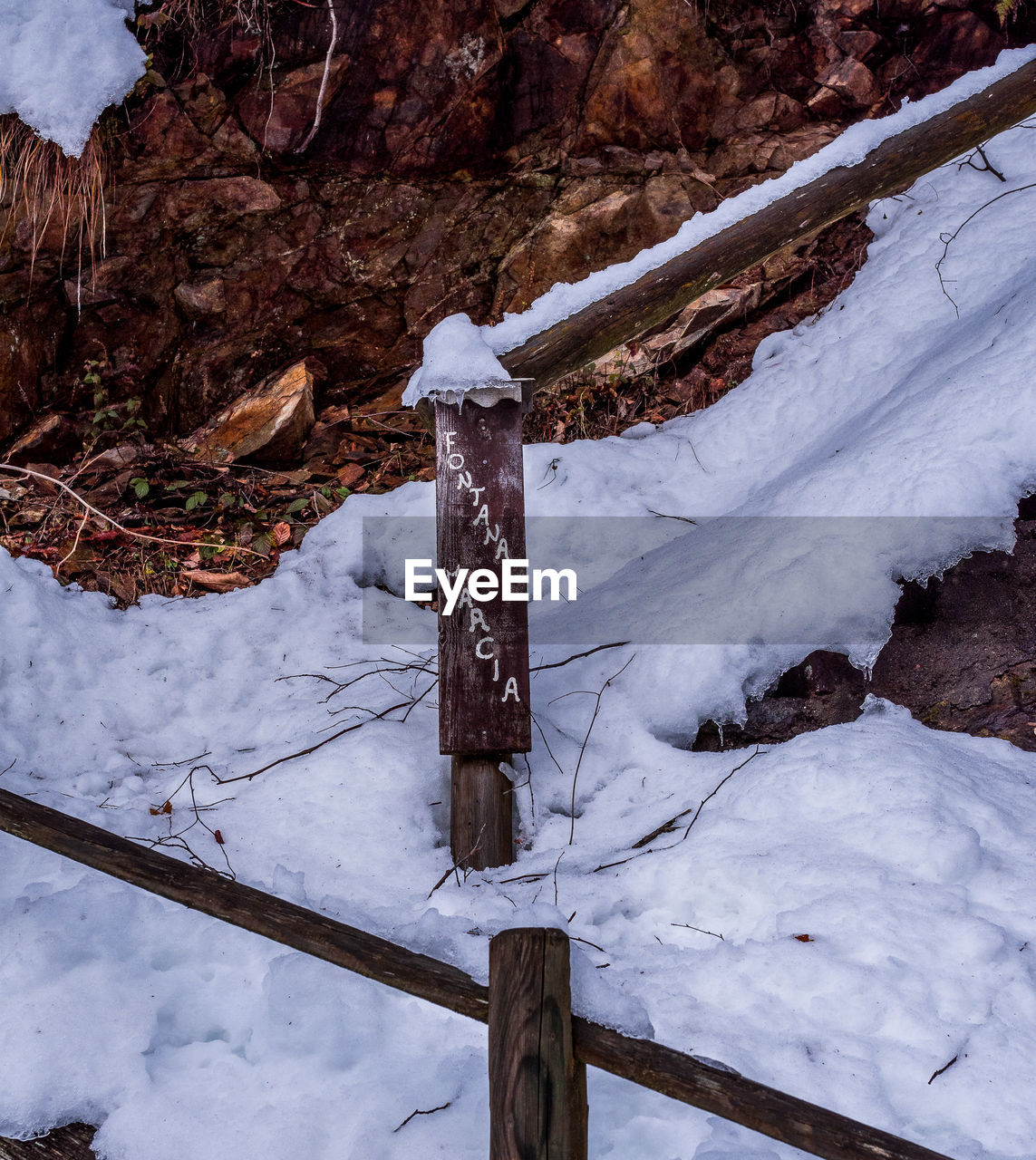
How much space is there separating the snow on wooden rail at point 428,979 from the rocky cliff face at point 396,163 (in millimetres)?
3662

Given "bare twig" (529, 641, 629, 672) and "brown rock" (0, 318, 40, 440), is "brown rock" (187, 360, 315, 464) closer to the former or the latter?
"brown rock" (0, 318, 40, 440)

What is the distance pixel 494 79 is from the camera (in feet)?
17.5

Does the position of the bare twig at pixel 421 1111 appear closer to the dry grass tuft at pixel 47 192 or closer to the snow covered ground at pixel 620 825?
the snow covered ground at pixel 620 825

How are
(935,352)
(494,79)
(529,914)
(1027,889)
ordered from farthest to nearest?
(494,79) < (935,352) < (1027,889) < (529,914)

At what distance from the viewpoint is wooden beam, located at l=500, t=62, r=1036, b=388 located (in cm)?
349

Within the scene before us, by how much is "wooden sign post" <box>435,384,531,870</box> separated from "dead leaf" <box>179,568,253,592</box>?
2026mm

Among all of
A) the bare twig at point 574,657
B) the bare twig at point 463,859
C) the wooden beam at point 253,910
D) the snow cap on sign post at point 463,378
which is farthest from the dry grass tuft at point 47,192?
the bare twig at point 463,859

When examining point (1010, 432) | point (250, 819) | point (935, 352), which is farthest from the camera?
point (935, 352)

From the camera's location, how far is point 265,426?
5.38 m

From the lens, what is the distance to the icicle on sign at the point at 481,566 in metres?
3.04

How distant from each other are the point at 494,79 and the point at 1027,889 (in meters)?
5.06

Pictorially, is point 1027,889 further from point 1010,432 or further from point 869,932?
point 1010,432

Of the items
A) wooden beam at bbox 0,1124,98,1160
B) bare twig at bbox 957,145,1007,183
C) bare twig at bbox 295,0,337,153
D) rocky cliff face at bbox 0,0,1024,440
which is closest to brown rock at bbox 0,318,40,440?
rocky cliff face at bbox 0,0,1024,440

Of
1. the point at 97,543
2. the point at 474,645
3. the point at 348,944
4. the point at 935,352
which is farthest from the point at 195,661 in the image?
the point at 935,352
